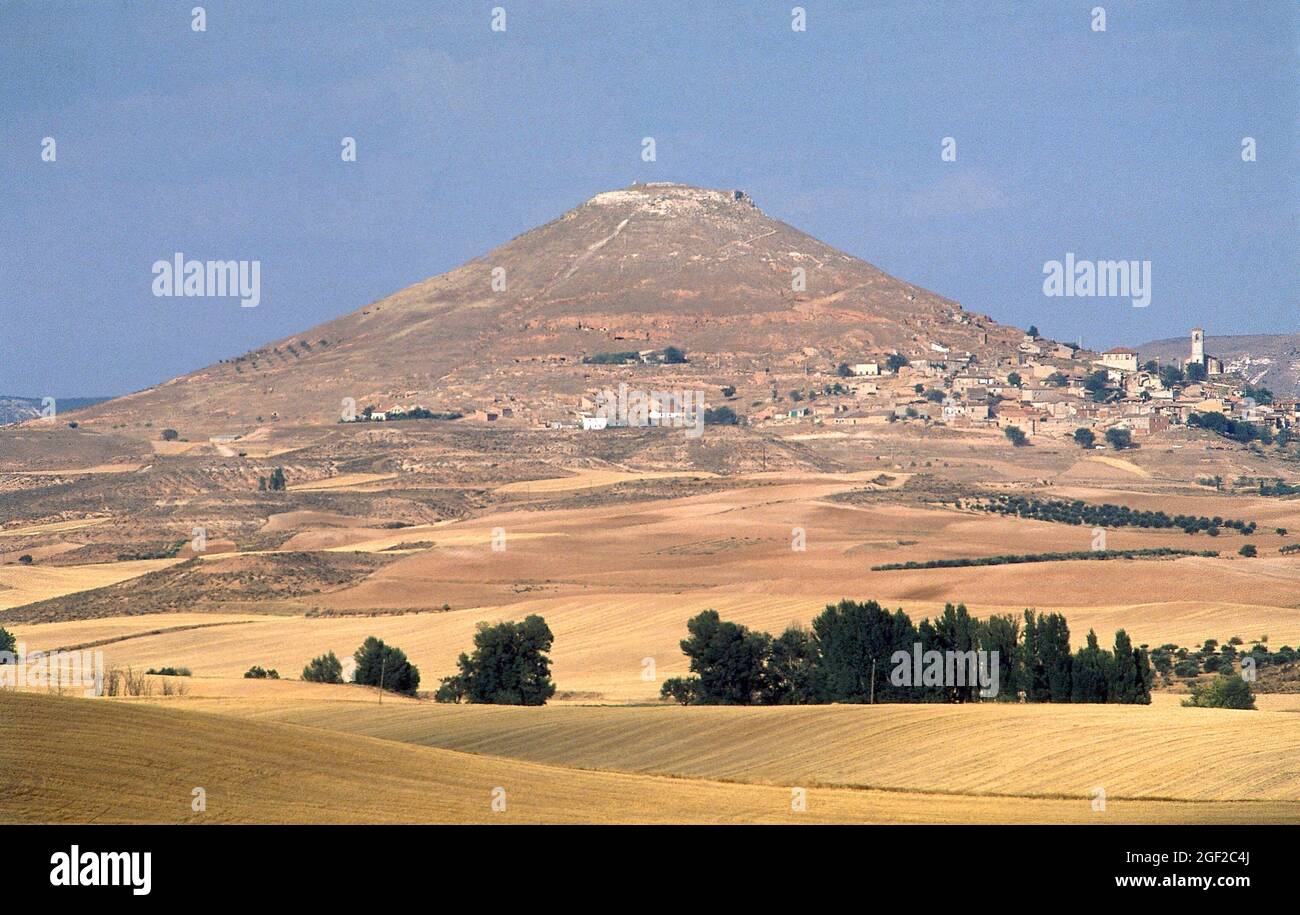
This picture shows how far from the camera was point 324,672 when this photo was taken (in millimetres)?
58719

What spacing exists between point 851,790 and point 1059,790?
4144 mm

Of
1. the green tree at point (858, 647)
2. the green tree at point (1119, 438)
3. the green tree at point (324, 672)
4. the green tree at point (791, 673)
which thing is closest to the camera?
the green tree at point (858, 647)

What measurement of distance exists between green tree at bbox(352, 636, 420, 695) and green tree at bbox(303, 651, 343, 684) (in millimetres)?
700

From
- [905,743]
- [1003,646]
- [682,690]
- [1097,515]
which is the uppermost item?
[1097,515]

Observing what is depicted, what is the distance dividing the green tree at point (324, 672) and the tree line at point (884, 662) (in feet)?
41.5

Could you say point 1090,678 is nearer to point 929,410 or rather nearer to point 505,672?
point 505,672

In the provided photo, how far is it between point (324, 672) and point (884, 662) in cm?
2079

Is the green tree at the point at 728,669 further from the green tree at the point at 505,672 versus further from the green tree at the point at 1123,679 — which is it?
the green tree at the point at 1123,679

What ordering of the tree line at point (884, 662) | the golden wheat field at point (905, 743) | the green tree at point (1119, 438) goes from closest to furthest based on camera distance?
the golden wheat field at point (905, 743)
the tree line at point (884, 662)
the green tree at point (1119, 438)

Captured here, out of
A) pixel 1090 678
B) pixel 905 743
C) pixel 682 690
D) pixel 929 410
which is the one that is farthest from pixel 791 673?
pixel 929 410

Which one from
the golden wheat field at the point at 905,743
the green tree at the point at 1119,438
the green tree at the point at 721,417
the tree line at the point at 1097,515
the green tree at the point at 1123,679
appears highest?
the green tree at the point at 721,417

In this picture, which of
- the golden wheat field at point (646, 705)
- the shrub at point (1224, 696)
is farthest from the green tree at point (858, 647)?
the shrub at point (1224, 696)

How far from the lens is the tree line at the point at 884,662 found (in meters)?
47.7

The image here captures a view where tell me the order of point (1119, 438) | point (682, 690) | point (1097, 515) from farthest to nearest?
point (1119, 438), point (1097, 515), point (682, 690)
